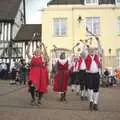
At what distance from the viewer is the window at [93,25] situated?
40.8 m

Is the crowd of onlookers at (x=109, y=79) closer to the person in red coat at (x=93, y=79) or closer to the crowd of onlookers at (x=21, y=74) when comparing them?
the crowd of onlookers at (x=21, y=74)

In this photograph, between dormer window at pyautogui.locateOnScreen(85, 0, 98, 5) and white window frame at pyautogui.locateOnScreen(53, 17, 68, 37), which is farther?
dormer window at pyautogui.locateOnScreen(85, 0, 98, 5)

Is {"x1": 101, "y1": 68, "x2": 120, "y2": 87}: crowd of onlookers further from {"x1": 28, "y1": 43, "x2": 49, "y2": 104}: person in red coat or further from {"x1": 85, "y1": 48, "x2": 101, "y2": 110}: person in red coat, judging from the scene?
{"x1": 85, "y1": 48, "x2": 101, "y2": 110}: person in red coat

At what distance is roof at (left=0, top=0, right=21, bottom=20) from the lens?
4753 centimetres

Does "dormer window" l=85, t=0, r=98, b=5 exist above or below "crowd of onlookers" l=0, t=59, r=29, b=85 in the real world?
above

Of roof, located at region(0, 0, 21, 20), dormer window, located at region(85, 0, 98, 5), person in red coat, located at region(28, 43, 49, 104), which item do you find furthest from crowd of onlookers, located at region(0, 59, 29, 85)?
roof, located at region(0, 0, 21, 20)

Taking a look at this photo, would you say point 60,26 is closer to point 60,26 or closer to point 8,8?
point 60,26

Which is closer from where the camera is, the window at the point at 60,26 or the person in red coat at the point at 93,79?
the person in red coat at the point at 93,79

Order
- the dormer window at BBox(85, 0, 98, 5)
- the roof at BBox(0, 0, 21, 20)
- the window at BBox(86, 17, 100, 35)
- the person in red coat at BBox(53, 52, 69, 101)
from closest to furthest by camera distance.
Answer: the person in red coat at BBox(53, 52, 69, 101) → the window at BBox(86, 17, 100, 35) → the dormer window at BBox(85, 0, 98, 5) → the roof at BBox(0, 0, 21, 20)

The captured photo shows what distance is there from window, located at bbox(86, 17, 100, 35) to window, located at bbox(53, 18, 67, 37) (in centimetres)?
194

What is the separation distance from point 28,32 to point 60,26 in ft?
23.6

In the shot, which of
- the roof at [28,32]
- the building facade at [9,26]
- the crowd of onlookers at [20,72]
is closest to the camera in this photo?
the crowd of onlookers at [20,72]

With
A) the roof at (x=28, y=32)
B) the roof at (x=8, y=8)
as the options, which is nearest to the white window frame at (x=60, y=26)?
the roof at (x=28, y=32)

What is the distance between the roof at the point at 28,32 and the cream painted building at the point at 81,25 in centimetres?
364
